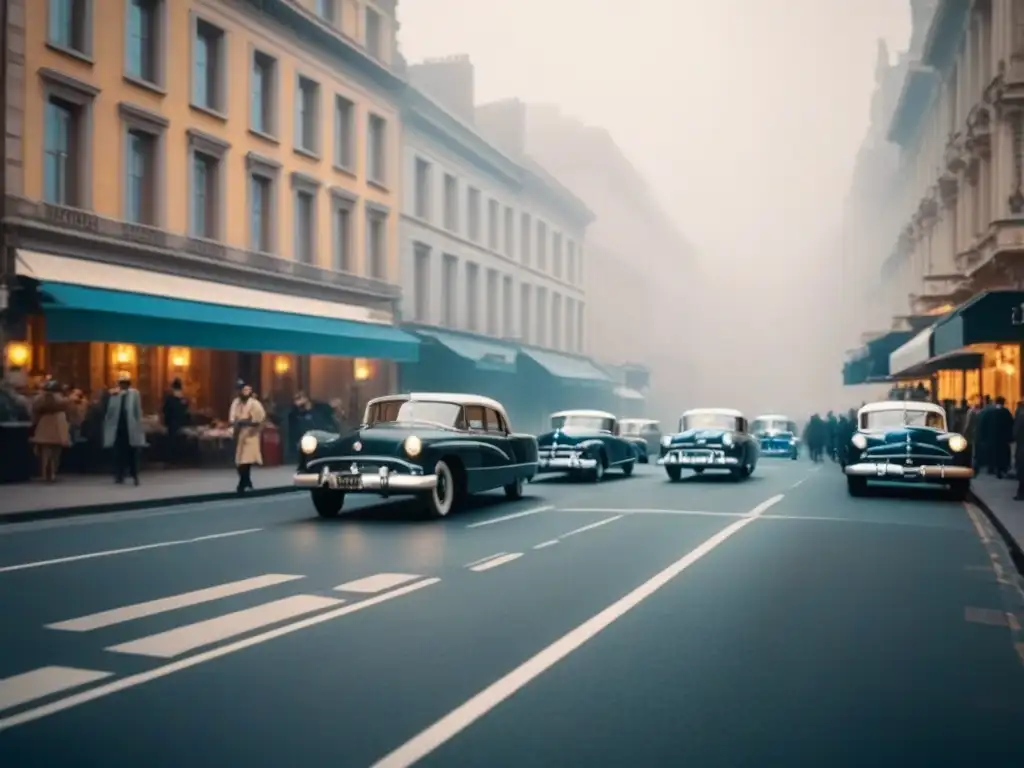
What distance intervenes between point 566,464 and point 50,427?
9708 mm

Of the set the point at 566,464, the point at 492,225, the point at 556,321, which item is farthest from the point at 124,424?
the point at 556,321

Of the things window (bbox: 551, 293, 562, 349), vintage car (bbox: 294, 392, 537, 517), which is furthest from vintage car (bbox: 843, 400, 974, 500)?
window (bbox: 551, 293, 562, 349)

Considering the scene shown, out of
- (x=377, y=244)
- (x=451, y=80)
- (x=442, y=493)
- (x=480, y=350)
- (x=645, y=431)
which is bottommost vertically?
(x=442, y=493)

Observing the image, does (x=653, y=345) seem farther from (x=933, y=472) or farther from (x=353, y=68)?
(x=933, y=472)

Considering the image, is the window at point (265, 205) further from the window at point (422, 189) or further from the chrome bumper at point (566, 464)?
the chrome bumper at point (566, 464)

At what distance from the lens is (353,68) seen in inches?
1325

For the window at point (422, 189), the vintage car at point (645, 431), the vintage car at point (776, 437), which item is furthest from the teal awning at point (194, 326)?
the vintage car at point (776, 437)

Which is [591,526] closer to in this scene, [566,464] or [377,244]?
[566,464]

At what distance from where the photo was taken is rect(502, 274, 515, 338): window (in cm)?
4709

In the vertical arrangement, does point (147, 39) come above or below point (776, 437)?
above

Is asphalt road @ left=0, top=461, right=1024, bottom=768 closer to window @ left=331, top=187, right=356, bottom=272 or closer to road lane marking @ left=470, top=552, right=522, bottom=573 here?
road lane marking @ left=470, top=552, right=522, bottom=573

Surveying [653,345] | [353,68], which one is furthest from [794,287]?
[353,68]

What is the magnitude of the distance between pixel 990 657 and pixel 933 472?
12560 millimetres

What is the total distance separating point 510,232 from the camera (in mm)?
48125
